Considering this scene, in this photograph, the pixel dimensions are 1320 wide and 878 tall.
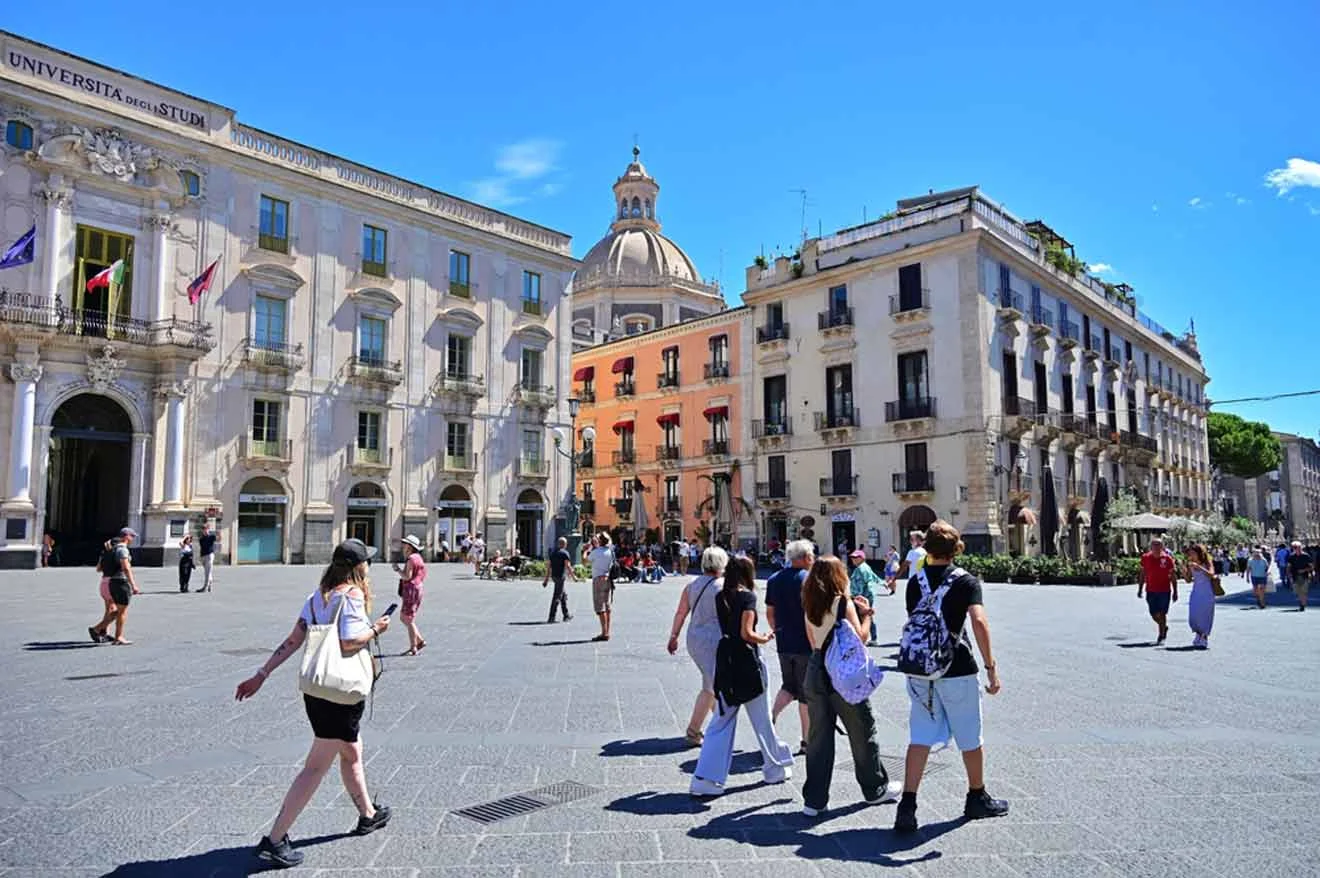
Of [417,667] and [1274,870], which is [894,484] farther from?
[1274,870]

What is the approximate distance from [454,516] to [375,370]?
652 cm

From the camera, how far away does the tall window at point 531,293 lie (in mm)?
38906

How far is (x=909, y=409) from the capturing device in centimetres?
3525

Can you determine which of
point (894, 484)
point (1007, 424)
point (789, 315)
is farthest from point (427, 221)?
point (1007, 424)

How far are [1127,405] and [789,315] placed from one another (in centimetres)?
1957

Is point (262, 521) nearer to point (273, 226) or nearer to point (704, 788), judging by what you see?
point (273, 226)

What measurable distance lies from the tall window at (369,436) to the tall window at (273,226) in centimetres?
648

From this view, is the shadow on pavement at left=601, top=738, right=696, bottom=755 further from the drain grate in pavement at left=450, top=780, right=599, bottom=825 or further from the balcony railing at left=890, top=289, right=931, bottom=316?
the balcony railing at left=890, top=289, right=931, bottom=316

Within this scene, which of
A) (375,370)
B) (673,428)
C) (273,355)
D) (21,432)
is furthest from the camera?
(673,428)

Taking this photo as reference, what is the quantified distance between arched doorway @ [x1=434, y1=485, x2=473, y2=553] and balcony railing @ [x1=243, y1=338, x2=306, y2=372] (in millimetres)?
7527

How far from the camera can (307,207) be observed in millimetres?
31969

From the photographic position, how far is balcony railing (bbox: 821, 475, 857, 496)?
36.7 metres

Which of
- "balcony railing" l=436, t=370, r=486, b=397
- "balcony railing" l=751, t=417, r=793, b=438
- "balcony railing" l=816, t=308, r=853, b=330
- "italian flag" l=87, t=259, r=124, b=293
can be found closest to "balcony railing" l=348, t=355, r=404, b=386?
"balcony railing" l=436, t=370, r=486, b=397

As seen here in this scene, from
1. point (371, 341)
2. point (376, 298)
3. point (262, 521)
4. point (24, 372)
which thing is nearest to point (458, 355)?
point (371, 341)
